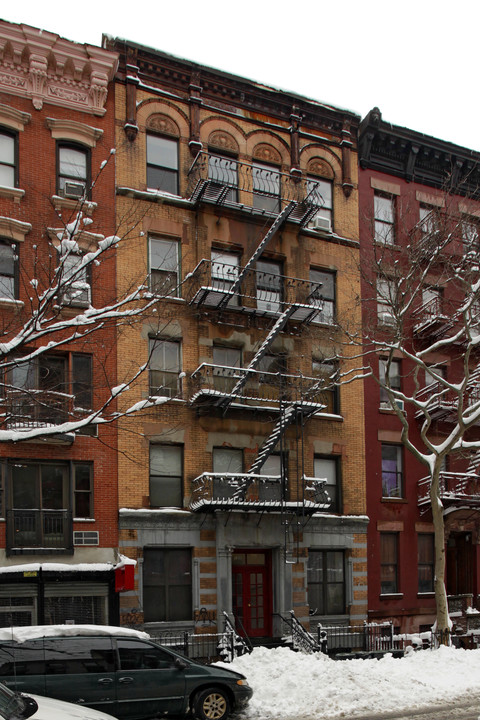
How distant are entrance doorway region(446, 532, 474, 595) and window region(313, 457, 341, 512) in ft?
17.9

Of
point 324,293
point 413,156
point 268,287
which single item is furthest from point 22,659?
point 413,156

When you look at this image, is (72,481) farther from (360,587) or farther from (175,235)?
(360,587)

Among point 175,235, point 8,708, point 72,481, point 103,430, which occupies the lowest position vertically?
point 8,708

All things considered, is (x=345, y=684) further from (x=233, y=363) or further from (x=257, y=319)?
(x=257, y=319)

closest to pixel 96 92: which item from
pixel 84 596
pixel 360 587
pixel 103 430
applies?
pixel 103 430

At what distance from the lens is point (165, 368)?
2395cm

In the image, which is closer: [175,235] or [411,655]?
[411,655]

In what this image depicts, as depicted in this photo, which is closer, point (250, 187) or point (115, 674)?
point (115, 674)

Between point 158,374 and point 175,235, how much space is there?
4.76 metres

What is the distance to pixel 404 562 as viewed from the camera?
26562mm

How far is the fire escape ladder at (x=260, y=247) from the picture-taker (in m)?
23.9

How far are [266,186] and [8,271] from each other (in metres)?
9.92

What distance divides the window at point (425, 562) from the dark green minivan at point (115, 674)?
15324 millimetres

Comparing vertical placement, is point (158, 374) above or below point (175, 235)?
below
